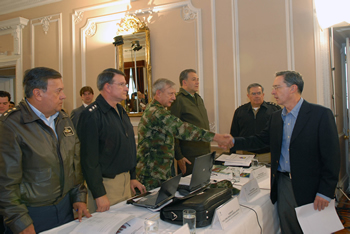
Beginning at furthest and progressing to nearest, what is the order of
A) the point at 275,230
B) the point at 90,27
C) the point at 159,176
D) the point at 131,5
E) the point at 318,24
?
1. the point at 90,27
2. the point at 131,5
3. the point at 318,24
4. the point at 159,176
5. the point at 275,230

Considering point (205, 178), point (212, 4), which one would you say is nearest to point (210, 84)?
point (212, 4)

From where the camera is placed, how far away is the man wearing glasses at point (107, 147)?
1729 millimetres

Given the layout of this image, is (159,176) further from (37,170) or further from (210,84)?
(210,84)

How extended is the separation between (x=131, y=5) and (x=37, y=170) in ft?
12.5

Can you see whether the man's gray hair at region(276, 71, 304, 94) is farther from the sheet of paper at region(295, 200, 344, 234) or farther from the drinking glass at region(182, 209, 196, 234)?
the drinking glass at region(182, 209, 196, 234)

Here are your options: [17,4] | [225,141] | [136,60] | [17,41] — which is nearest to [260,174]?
[225,141]

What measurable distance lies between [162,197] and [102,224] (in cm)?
41

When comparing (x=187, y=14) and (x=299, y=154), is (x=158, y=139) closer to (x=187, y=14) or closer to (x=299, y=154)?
(x=299, y=154)

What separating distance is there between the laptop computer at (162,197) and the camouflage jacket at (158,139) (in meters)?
0.58

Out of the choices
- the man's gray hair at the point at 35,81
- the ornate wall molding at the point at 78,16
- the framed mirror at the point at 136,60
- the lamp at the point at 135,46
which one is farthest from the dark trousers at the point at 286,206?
the ornate wall molding at the point at 78,16

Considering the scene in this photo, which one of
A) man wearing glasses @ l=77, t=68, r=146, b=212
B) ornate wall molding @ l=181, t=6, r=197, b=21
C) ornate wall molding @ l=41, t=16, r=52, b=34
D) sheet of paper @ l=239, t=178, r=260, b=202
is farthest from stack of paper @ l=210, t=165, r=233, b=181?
ornate wall molding @ l=41, t=16, r=52, b=34

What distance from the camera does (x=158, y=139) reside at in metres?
2.33

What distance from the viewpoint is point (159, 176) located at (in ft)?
7.49

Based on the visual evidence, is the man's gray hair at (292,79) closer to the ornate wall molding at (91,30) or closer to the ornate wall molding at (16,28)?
the ornate wall molding at (91,30)
